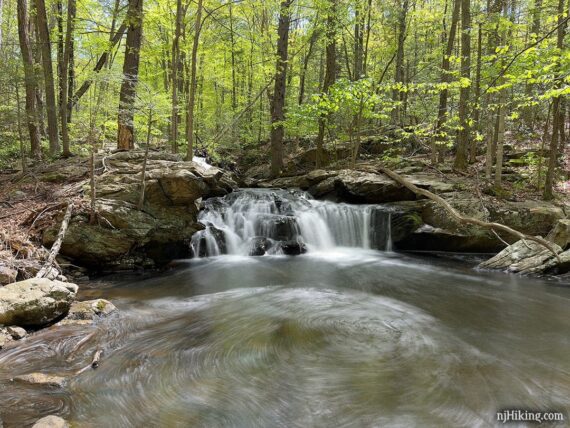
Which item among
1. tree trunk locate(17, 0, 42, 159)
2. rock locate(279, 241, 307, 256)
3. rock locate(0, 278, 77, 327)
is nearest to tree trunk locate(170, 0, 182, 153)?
tree trunk locate(17, 0, 42, 159)

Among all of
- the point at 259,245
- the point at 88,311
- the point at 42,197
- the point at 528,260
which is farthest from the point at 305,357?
the point at 42,197

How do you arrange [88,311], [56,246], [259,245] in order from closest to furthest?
[88,311] < [56,246] < [259,245]

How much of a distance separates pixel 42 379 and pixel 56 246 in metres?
3.87

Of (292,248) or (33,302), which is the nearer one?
(33,302)

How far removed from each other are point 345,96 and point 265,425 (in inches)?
362

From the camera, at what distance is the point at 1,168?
1228 centimetres

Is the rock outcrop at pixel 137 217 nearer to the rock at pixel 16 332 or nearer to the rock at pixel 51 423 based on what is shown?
the rock at pixel 16 332

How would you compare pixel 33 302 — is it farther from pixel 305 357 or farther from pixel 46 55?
pixel 46 55

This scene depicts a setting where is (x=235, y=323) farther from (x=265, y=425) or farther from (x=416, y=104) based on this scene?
(x=416, y=104)

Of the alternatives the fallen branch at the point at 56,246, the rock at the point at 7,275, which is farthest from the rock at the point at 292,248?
the rock at the point at 7,275

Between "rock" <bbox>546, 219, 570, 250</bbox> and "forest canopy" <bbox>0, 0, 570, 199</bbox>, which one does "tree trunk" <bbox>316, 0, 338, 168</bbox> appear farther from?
"rock" <bbox>546, 219, 570, 250</bbox>

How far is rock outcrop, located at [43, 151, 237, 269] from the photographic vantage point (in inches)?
313

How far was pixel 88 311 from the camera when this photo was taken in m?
5.39

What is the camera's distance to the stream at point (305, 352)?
3.40 metres
